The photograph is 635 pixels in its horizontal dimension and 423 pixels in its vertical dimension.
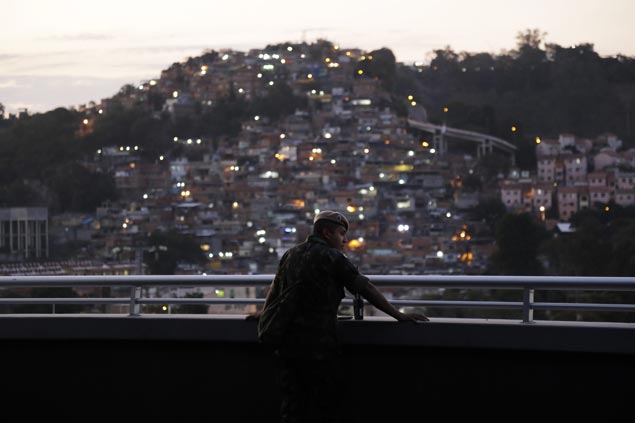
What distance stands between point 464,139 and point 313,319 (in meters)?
74.3

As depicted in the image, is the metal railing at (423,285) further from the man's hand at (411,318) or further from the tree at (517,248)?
the tree at (517,248)

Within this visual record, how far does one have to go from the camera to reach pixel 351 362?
4.51m

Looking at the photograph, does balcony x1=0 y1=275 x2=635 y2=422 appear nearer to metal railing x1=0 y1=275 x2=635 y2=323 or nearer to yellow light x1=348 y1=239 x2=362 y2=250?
metal railing x1=0 y1=275 x2=635 y2=323

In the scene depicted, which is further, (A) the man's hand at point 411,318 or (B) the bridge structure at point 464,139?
(B) the bridge structure at point 464,139

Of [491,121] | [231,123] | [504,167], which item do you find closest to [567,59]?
Result: [491,121]

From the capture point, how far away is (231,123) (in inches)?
3255

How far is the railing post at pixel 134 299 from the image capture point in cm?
479

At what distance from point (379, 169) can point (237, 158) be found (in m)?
8.97

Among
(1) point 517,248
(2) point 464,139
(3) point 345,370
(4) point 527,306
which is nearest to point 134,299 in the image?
(3) point 345,370

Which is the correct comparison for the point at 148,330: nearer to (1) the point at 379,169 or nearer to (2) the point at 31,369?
(2) the point at 31,369

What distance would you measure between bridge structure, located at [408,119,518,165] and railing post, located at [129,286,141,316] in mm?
70593

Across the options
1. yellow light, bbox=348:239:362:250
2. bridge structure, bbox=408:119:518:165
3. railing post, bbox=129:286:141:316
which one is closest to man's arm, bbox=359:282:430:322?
railing post, bbox=129:286:141:316

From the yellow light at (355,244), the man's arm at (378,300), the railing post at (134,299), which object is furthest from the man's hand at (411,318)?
the yellow light at (355,244)

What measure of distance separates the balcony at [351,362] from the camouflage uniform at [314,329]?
36cm
